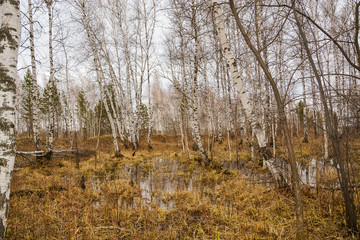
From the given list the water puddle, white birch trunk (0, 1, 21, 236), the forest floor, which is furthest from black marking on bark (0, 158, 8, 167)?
the water puddle

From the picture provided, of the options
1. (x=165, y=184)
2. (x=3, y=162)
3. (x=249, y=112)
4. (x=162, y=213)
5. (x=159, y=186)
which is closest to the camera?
(x=3, y=162)

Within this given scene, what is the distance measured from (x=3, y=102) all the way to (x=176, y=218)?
3.30 meters

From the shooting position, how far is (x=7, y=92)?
2016 millimetres

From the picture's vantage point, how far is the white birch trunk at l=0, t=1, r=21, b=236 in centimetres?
192

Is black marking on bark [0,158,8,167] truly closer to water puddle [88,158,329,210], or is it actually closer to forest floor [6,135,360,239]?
forest floor [6,135,360,239]

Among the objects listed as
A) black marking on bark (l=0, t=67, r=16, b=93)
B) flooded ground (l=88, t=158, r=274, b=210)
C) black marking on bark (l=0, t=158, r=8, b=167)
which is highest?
black marking on bark (l=0, t=67, r=16, b=93)

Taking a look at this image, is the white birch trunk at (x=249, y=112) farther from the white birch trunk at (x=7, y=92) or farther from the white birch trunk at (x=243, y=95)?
the white birch trunk at (x=7, y=92)

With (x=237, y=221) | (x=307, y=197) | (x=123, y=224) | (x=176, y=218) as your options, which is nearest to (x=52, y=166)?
(x=123, y=224)

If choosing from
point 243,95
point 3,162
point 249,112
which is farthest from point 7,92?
point 249,112

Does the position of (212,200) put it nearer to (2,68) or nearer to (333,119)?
(333,119)

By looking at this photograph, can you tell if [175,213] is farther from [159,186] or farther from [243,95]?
[243,95]

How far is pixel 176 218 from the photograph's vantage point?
11.8ft

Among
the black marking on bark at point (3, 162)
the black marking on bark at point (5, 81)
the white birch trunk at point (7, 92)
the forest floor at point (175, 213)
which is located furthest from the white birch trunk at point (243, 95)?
the black marking on bark at point (3, 162)

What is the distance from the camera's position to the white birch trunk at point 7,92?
1916 millimetres
